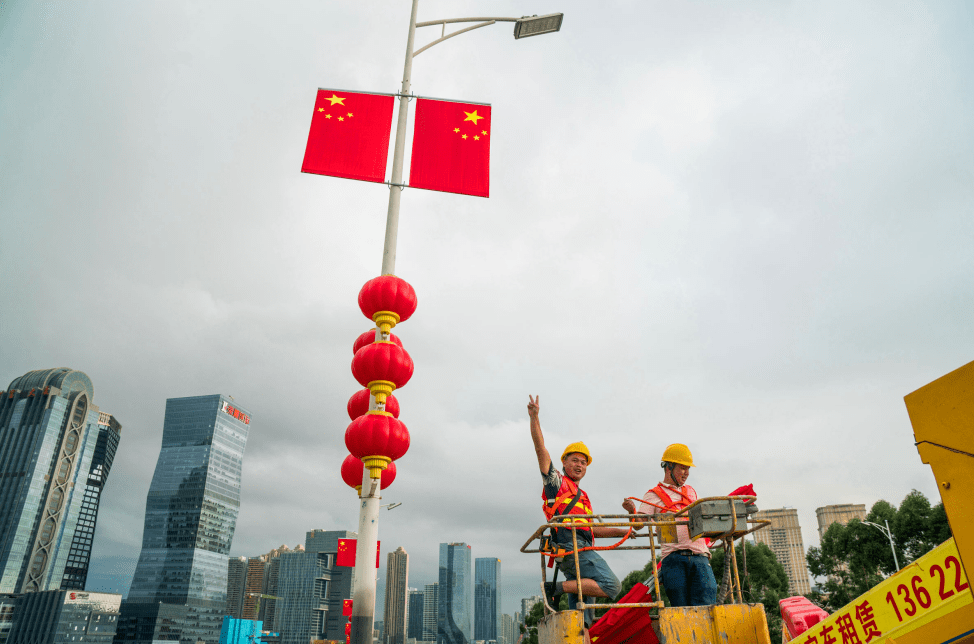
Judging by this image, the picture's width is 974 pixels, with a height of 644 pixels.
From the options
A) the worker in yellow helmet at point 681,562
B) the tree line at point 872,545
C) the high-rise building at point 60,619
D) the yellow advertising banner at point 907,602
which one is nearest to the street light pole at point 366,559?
the worker in yellow helmet at point 681,562

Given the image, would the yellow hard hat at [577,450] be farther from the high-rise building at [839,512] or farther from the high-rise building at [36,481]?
the high-rise building at [36,481]

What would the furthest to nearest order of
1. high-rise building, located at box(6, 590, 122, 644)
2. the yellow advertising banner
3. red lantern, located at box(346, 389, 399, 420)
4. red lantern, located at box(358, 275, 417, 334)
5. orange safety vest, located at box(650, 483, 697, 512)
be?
high-rise building, located at box(6, 590, 122, 644), red lantern, located at box(346, 389, 399, 420), red lantern, located at box(358, 275, 417, 334), orange safety vest, located at box(650, 483, 697, 512), the yellow advertising banner

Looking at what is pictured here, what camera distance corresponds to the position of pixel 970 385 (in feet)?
8.23

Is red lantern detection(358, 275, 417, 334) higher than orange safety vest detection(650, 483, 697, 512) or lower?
higher

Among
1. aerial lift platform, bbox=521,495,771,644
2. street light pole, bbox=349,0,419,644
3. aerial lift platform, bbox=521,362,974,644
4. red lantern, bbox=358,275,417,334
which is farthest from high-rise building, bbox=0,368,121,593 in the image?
aerial lift platform, bbox=521,362,974,644

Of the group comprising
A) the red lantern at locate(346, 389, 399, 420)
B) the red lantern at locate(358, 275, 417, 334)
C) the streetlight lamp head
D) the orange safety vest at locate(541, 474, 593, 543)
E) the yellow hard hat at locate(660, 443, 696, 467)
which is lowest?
the orange safety vest at locate(541, 474, 593, 543)

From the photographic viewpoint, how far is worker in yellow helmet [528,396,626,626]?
5934mm

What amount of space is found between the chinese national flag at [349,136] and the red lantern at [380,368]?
3.76 metres

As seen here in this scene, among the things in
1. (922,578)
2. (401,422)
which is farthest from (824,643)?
(401,422)

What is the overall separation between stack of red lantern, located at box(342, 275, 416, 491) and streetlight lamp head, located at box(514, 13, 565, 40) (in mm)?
6612

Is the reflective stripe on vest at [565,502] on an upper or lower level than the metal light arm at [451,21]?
lower

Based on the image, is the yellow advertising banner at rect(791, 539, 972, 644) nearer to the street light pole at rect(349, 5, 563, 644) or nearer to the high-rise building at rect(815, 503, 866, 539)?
the street light pole at rect(349, 5, 563, 644)

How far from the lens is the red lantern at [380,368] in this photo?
10406 millimetres

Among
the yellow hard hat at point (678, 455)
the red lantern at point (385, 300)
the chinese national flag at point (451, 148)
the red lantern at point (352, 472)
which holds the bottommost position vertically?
the yellow hard hat at point (678, 455)
